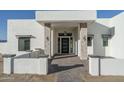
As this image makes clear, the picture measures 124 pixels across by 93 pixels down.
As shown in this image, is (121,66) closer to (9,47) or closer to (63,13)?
(63,13)

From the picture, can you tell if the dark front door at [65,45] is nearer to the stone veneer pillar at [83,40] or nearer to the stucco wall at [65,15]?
the stone veneer pillar at [83,40]

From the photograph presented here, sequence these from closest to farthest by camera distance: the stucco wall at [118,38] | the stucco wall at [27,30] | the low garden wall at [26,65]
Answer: the low garden wall at [26,65] < the stucco wall at [118,38] < the stucco wall at [27,30]

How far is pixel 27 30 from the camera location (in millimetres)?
20531

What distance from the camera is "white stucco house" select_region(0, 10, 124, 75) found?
18.0 m

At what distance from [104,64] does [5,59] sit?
550 cm

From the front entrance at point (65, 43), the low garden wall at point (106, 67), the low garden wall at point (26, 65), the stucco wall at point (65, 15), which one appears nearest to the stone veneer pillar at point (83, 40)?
the stucco wall at point (65, 15)

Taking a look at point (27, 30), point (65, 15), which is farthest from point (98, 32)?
point (27, 30)

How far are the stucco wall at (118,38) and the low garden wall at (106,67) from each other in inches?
282

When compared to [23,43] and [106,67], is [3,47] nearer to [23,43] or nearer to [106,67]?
[23,43]

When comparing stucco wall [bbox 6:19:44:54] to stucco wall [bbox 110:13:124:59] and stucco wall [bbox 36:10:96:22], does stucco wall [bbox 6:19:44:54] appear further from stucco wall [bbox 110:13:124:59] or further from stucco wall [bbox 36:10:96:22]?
stucco wall [bbox 110:13:124:59]

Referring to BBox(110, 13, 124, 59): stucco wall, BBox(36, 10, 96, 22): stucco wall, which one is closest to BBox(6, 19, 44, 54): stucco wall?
BBox(36, 10, 96, 22): stucco wall

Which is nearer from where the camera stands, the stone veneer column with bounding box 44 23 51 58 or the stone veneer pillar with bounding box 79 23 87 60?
the stone veneer pillar with bounding box 79 23 87 60

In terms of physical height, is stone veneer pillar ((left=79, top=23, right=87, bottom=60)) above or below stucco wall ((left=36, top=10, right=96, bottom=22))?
below

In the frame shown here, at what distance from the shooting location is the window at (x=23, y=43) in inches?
818
